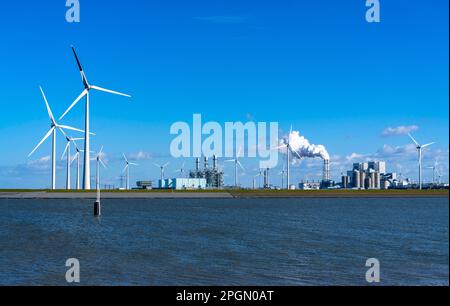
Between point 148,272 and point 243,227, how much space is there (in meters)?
32.5

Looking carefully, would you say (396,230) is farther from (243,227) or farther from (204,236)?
(204,236)

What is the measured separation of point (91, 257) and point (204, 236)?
53.1 feet

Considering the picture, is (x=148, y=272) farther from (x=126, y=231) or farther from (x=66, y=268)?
(x=126, y=231)

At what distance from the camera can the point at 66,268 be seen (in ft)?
107

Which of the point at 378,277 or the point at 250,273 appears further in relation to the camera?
the point at 250,273
